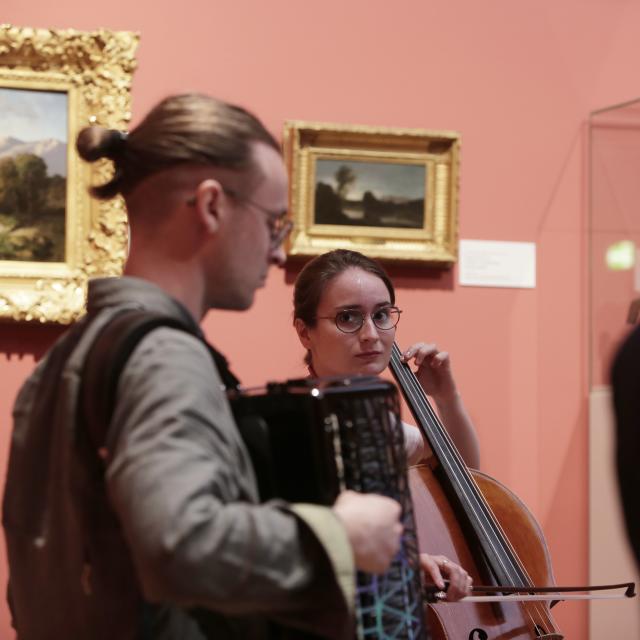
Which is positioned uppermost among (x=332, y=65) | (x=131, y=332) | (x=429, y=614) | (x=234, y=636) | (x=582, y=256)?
(x=332, y=65)

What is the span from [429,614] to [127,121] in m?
1.89

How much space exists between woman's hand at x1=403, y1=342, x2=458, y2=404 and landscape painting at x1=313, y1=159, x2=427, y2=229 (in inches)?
33.0

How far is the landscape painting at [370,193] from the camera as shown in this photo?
3424 mm

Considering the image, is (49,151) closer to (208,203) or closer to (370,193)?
(370,193)

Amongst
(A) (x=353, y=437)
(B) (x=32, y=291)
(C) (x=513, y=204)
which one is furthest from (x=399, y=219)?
(A) (x=353, y=437)

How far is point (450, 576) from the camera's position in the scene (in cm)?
202

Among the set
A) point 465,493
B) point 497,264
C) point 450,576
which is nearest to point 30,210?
point 497,264

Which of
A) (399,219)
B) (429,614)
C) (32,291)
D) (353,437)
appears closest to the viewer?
(353,437)

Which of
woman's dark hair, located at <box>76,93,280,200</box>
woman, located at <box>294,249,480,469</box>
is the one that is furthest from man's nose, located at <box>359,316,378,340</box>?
woman's dark hair, located at <box>76,93,280,200</box>

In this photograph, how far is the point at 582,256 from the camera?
11.9 ft

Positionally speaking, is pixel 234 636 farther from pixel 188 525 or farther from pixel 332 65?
pixel 332 65

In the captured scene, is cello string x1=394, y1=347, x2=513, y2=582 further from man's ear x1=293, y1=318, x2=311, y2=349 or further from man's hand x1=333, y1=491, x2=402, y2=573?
man's hand x1=333, y1=491, x2=402, y2=573

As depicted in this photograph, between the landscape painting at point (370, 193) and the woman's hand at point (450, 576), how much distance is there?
162cm

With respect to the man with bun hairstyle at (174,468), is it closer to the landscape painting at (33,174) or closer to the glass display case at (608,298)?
the landscape painting at (33,174)
